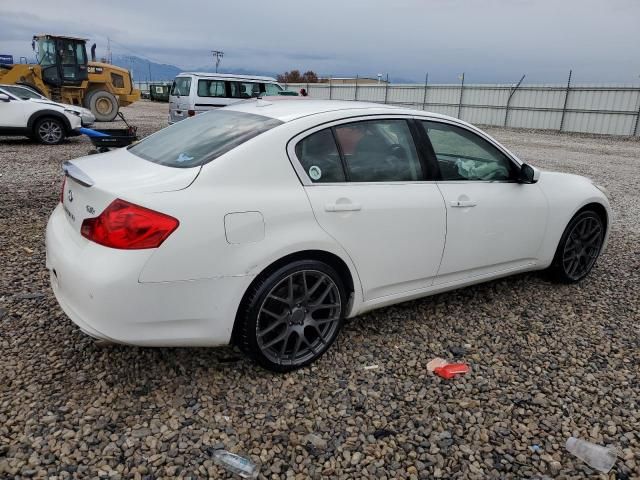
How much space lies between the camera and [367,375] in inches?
118

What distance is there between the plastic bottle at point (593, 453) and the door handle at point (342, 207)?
163 cm

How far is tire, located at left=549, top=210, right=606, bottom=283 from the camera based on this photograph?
426cm

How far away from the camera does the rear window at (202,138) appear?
2812 mm

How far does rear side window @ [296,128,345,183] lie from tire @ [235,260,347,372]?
0.51 metres

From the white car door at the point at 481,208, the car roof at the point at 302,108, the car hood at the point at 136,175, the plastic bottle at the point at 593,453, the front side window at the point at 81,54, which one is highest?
the front side window at the point at 81,54

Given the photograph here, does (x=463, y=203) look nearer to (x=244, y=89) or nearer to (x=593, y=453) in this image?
(x=593, y=453)

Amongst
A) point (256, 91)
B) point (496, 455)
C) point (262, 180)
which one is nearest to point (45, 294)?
point (262, 180)

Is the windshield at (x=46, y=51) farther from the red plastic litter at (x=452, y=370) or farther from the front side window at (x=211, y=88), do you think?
the red plastic litter at (x=452, y=370)

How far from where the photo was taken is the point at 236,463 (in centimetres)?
228

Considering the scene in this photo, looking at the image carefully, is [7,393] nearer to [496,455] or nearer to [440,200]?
[496,455]

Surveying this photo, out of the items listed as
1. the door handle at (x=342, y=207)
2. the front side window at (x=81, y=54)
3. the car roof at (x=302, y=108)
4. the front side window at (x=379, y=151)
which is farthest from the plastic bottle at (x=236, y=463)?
the front side window at (x=81, y=54)

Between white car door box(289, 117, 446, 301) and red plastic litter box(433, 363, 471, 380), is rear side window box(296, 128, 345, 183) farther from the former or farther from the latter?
red plastic litter box(433, 363, 471, 380)

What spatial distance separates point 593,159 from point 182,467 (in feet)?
50.5

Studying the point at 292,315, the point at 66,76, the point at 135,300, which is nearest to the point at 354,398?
the point at 292,315
